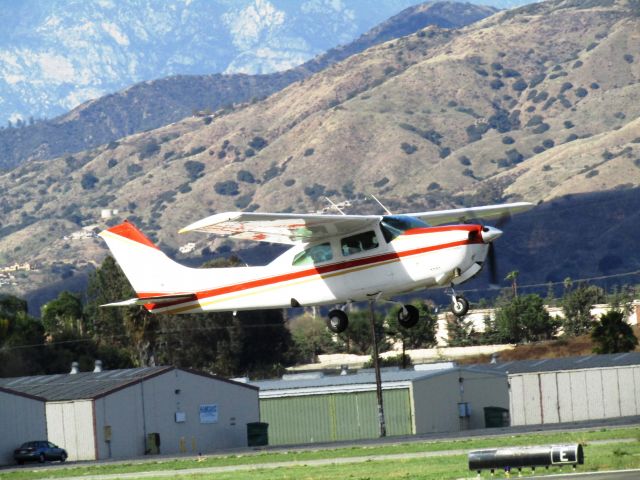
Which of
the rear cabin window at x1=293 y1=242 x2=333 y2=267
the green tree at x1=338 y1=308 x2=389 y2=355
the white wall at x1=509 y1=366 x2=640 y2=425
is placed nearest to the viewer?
the rear cabin window at x1=293 y1=242 x2=333 y2=267

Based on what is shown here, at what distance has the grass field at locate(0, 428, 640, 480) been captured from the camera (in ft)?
155

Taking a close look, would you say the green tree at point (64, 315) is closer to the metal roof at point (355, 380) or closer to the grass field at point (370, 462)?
the metal roof at point (355, 380)

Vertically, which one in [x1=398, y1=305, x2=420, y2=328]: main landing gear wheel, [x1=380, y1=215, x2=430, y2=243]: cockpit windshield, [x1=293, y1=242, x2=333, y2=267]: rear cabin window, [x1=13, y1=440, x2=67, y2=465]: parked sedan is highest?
[x1=380, y1=215, x2=430, y2=243]: cockpit windshield

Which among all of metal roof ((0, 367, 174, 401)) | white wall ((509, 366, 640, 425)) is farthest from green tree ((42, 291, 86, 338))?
white wall ((509, 366, 640, 425))

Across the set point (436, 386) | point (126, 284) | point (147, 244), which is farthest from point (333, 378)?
point (126, 284)

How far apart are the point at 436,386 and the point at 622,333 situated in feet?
130

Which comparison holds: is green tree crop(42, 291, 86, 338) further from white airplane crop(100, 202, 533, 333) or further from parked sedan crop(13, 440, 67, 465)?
white airplane crop(100, 202, 533, 333)

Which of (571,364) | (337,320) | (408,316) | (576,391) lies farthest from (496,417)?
(408,316)

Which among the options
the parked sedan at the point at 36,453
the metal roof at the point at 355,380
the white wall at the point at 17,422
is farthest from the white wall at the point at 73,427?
the metal roof at the point at 355,380

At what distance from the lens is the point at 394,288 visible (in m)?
48.5

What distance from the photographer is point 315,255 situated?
164ft

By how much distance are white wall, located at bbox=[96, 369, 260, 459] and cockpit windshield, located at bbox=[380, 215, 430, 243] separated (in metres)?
38.2

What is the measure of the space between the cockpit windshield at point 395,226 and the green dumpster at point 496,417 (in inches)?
2026

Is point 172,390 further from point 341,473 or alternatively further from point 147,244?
point 341,473
